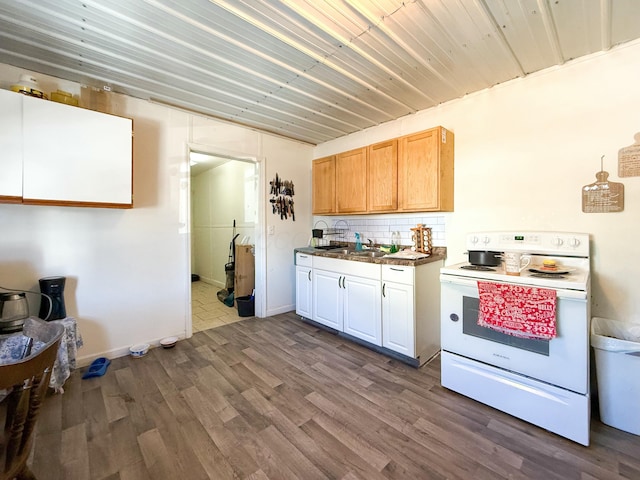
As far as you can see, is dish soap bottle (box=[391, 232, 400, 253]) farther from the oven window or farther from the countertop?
the oven window

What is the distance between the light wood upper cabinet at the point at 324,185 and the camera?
3.67m

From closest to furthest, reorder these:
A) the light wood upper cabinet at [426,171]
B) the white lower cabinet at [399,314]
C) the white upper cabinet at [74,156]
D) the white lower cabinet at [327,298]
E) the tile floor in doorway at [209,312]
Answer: the white upper cabinet at [74,156], the white lower cabinet at [399,314], the light wood upper cabinet at [426,171], the white lower cabinet at [327,298], the tile floor in doorway at [209,312]

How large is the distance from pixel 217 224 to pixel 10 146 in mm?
3995

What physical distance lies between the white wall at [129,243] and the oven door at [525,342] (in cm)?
272

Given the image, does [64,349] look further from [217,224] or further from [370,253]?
[217,224]

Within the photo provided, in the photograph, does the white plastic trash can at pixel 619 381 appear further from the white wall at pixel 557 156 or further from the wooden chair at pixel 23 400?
the wooden chair at pixel 23 400

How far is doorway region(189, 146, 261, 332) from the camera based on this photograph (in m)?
4.06

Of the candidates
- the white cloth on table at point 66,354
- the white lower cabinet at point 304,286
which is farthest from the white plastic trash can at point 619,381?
the white cloth on table at point 66,354

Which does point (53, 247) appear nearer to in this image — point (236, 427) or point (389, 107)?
point (236, 427)

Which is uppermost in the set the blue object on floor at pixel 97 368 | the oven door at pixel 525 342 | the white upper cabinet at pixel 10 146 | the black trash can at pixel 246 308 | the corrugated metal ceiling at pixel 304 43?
the corrugated metal ceiling at pixel 304 43

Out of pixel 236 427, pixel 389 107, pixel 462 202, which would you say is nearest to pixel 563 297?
pixel 462 202

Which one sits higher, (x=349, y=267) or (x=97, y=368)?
(x=349, y=267)

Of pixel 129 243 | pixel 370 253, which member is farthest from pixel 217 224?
pixel 370 253

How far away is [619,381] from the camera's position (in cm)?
164
